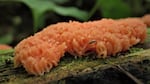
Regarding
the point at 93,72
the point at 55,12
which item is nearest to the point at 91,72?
the point at 93,72

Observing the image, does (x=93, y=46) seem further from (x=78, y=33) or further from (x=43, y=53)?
(x=43, y=53)

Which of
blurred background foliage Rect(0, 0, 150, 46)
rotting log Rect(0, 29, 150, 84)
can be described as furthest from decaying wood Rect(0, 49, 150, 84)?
blurred background foliage Rect(0, 0, 150, 46)

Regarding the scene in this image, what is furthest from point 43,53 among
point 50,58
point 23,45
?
point 23,45

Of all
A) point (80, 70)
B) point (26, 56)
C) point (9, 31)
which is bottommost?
point (80, 70)

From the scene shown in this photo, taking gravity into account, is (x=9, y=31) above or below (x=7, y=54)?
above

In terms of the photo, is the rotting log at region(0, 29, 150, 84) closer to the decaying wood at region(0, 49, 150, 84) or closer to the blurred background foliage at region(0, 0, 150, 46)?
the decaying wood at region(0, 49, 150, 84)
